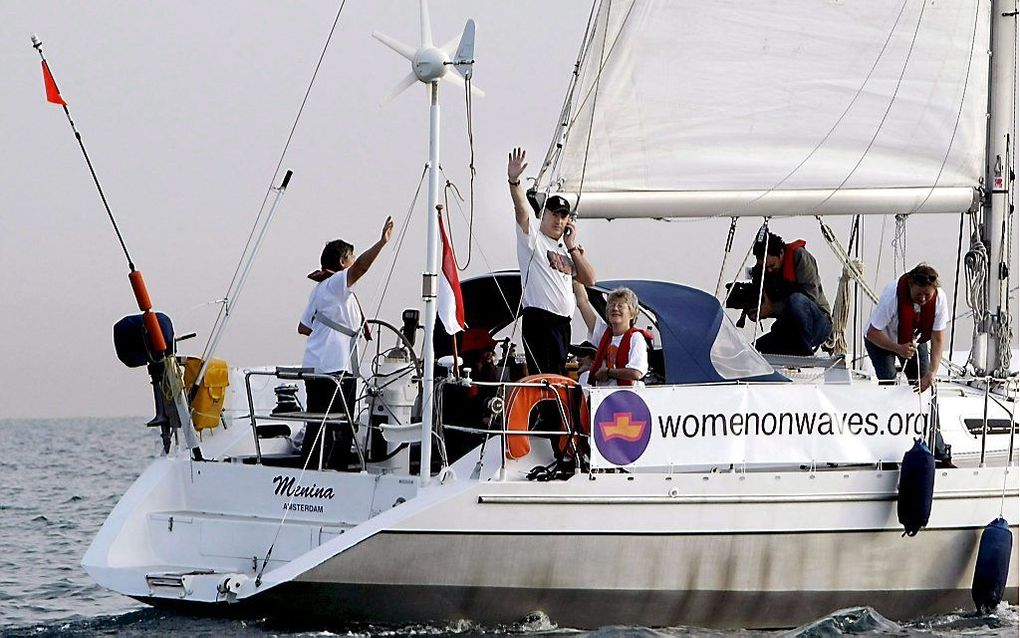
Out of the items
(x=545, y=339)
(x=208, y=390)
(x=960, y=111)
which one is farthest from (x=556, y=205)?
(x=960, y=111)

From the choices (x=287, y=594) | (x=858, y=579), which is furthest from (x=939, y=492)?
(x=287, y=594)

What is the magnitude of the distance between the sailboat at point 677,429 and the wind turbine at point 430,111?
0.09 feet

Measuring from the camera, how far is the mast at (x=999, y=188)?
41.1 feet

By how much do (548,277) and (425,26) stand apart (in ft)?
6.84

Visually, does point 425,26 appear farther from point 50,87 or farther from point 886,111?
point 886,111

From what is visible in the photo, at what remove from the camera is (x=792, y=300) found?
1309 centimetres

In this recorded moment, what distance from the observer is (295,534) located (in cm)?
1093

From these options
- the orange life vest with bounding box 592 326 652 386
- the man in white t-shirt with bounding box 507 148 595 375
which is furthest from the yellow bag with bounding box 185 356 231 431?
the orange life vest with bounding box 592 326 652 386

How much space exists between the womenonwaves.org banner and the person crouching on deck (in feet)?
0.70

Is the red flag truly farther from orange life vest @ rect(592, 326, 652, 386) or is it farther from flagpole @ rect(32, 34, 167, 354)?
orange life vest @ rect(592, 326, 652, 386)

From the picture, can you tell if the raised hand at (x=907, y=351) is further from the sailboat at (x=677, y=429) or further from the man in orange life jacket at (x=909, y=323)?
the sailboat at (x=677, y=429)

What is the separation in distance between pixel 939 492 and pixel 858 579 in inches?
33.2

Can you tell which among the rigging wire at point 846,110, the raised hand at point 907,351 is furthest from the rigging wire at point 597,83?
the raised hand at point 907,351

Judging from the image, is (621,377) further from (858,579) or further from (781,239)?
(781,239)
